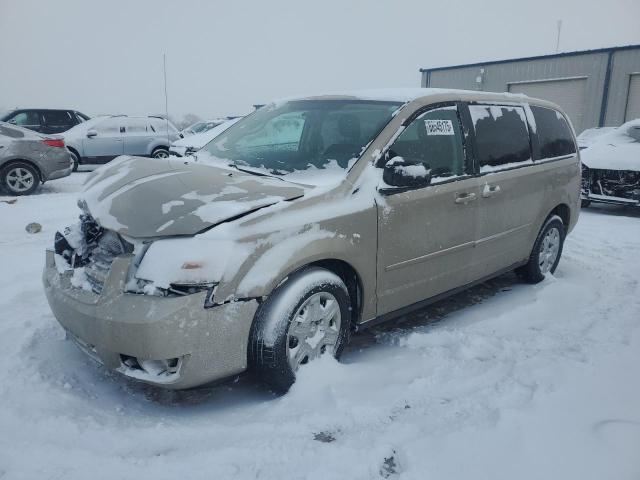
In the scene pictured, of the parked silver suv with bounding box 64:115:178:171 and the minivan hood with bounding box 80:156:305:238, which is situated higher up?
the minivan hood with bounding box 80:156:305:238

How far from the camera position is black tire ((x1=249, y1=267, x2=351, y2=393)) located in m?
2.74

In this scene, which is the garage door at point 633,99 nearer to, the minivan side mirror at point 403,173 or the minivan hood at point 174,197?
the minivan side mirror at point 403,173

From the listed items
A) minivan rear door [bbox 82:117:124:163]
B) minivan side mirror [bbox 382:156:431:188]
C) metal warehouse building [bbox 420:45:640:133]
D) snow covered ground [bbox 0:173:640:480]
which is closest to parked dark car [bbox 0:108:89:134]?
minivan rear door [bbox 82:117:124:163]

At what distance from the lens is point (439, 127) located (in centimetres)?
374

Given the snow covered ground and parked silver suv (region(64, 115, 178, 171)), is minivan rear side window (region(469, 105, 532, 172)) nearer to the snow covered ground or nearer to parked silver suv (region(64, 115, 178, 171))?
the snow covered ground

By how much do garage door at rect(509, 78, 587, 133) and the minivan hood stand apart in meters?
20.7

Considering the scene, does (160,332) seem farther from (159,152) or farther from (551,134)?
(159,152)

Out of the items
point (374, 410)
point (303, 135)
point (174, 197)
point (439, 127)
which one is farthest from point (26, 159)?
point (374, 410)

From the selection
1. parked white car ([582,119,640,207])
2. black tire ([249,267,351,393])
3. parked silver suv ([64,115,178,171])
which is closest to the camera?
black tire ([249,267,351,393])

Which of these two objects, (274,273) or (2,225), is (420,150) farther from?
(2,225)

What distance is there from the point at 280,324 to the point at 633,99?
71.3 ft

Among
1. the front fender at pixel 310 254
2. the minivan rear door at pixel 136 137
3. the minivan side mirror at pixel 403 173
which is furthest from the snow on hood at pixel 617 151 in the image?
the minivan rear door at pixel 136 137

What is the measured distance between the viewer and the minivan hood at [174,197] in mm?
2664

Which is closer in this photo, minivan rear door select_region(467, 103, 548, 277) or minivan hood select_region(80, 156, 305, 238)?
minivan hood select_region(80, 156, 305, 238)
